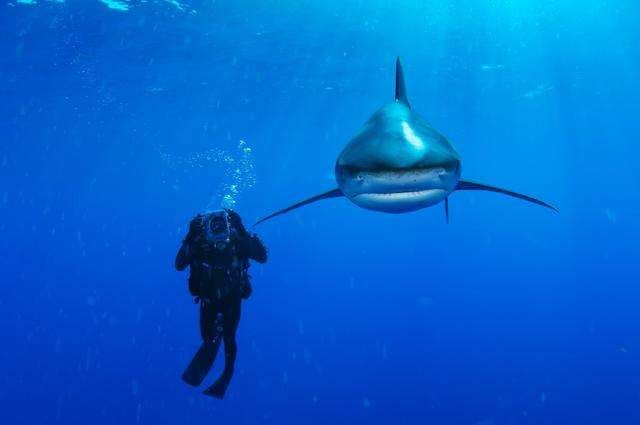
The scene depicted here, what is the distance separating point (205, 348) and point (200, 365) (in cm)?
22

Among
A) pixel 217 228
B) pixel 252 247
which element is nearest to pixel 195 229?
pixel 217 228

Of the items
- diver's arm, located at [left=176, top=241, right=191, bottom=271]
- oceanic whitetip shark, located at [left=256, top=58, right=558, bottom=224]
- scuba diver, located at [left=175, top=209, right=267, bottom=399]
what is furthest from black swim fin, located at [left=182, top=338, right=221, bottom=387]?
oceanic whitetip shark, located at [left=256, top=58, right=558, bottom=224]

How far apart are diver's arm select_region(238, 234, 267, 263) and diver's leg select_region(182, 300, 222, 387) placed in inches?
34.0

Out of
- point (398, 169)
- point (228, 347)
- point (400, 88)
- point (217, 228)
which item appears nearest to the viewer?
point (398, 169)

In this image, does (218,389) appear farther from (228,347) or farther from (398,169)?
(398,169)

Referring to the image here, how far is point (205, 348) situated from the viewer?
5875mm

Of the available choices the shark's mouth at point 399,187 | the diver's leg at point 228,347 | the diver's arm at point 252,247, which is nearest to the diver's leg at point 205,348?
the diver's leg at point 228,347

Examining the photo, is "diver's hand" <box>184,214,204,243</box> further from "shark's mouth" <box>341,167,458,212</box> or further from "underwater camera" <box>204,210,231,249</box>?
"shark's mouth" <box>341,167,458,212</box>

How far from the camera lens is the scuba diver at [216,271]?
5.47 meters

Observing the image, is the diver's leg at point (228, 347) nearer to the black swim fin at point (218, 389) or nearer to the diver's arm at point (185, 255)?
the black swim fin at point (218, 389)

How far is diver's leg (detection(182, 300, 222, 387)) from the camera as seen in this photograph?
19.0 feet

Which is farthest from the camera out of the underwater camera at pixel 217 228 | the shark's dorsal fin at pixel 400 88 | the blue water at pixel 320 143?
the blue water at pixel 320 143

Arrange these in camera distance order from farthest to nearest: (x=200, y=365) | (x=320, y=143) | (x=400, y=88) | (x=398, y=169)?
(x=320, y=143), (x=200, y=365), (x=400, y=88), (x=398, y=169)

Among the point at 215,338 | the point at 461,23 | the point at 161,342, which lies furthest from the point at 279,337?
the point at 215,338
